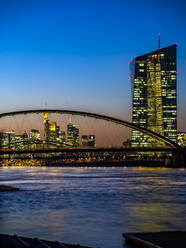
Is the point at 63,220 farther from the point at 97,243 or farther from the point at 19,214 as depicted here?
the point at 97,243

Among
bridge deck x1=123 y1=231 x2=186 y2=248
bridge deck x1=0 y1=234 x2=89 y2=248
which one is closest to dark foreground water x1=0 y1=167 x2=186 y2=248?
bridge deck x1=123 y1=231 x2=186 y2=248

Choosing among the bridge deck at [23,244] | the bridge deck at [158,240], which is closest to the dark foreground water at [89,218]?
the bridge deck at [158,240]

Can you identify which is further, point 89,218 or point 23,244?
point 89,218

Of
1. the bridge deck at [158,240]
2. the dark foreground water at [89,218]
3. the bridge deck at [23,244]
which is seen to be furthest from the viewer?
the dark foreground water at [89,218]

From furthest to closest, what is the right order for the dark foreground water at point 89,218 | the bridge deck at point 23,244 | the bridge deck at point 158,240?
the dark foreground water at point 89,218 < the bridge deck at point 158,240 < the bridge deck at point 23,244

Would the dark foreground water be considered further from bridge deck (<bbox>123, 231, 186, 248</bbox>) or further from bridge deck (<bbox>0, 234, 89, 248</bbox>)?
bridge deck (<bbox>0, 234, 89, 248</bbox>)

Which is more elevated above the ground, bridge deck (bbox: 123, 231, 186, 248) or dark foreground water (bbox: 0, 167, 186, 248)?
bridge deck (bbox: 123, 231, 186, 248)

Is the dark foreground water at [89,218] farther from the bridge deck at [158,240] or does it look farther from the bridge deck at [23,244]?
the bridge deck at [23,244]

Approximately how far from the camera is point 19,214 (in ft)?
99.7

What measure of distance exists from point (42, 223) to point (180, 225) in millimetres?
8145

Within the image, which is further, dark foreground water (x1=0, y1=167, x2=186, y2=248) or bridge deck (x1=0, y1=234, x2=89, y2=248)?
dark foreground water (x1=0, y1=167, x2=186, y2=248)

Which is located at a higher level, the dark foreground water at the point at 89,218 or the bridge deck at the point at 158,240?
the bridge deck at the point at 158,240

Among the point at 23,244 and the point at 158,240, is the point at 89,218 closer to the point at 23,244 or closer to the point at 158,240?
the point at 158,240

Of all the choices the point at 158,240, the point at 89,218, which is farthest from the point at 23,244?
the point at 89,218
